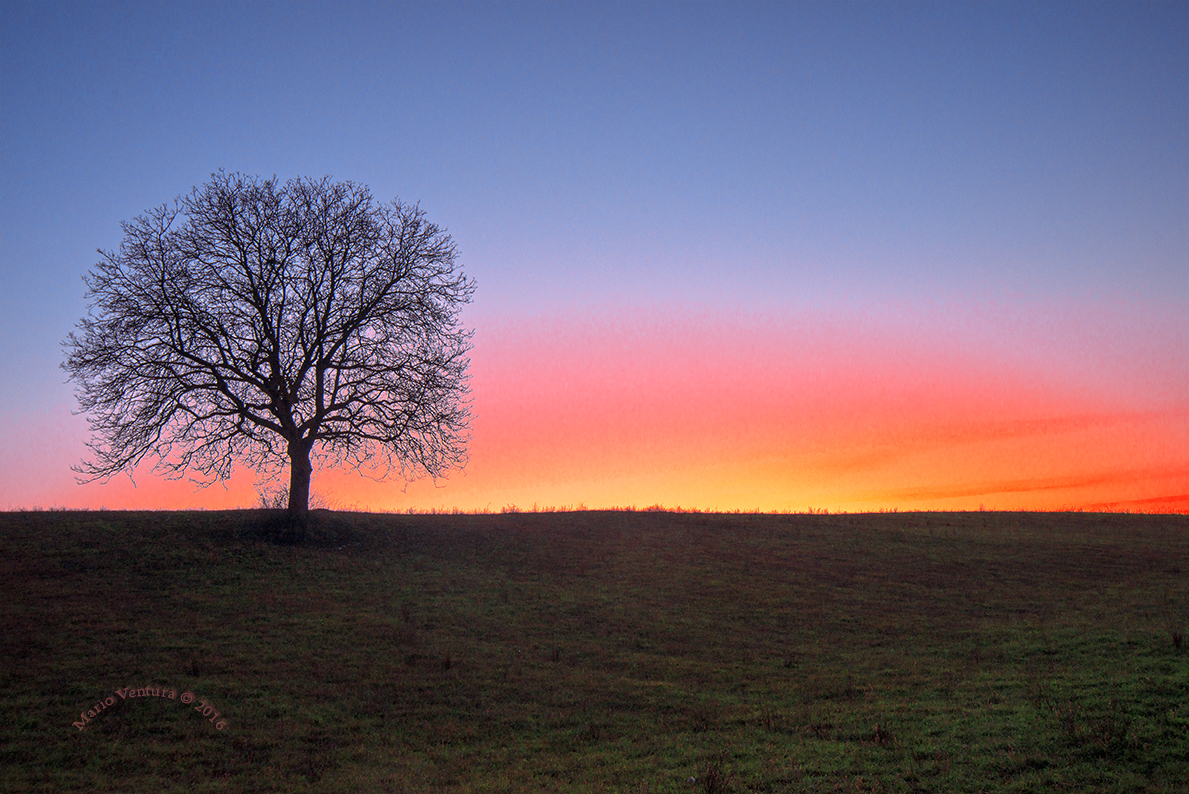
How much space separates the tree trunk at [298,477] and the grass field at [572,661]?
136cm

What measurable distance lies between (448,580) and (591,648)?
7.41 metres

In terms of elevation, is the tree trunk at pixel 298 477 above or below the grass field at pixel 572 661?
above

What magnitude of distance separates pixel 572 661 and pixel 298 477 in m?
14.7

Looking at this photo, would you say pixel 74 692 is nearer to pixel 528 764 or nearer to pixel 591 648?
pixel 528 764

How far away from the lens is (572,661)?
1841 centimetres

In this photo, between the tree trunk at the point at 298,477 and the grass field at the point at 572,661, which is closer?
Answer: the grass field at the point at 572,661

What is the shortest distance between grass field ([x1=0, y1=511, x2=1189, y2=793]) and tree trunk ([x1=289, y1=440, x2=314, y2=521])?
4.46 feet

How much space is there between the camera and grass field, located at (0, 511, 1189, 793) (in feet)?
38.2

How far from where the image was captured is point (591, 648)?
1934 cm

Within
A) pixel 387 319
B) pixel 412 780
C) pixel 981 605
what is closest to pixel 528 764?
pixel 412 780

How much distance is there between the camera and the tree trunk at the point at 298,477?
1071 inches

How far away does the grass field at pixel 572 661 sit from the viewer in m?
11.6

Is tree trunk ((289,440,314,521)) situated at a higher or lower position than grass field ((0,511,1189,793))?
higher

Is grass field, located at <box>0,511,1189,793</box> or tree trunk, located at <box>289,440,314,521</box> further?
tree trunk, located at <box>289,440,314,521</box>
